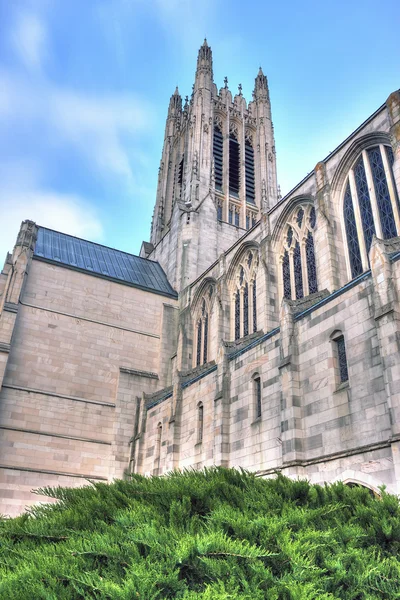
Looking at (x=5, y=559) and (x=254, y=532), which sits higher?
(x=254, y=532)

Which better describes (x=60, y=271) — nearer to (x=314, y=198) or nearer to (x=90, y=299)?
(x=90, y=299)

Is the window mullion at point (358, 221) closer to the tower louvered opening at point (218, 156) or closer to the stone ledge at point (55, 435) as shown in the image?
the stone ledge at point (55, 435)

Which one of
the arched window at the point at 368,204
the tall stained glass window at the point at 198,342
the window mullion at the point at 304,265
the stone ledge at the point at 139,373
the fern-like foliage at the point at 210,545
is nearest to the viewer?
the fern-like foliage at the point at 210,545

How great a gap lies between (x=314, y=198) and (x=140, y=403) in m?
15.7

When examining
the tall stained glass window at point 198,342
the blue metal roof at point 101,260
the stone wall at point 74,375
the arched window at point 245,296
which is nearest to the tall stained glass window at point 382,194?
the arched window at point 245,296

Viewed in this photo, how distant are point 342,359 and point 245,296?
624 inches

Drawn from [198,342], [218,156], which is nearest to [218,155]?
[218,156]

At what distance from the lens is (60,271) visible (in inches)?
1292

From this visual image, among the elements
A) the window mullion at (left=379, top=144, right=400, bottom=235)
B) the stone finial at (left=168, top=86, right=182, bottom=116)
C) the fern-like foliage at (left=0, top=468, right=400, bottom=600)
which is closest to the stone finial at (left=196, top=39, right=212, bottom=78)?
the stone finial at (left=168, top=86, right=182, bottom=116)

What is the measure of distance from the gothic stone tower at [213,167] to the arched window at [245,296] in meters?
9.01

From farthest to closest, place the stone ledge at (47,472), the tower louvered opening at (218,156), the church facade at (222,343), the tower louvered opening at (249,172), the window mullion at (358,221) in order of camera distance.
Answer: the tower louvered opening at (249,172) < the tower louvered opening at (218,156) < the stone ledge at (47,472) < the window mullion at (358,221) < the church facade at (222,343)

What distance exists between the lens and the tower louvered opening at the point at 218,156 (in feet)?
172

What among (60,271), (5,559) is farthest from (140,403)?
(5,559)

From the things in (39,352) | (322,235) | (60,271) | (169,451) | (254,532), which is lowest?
(254,532)
